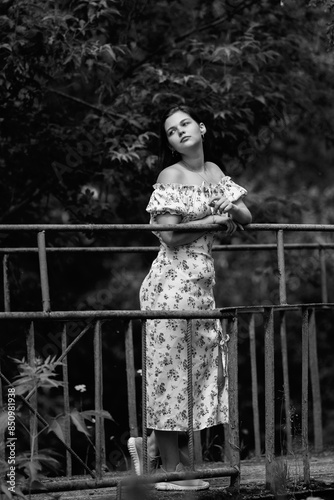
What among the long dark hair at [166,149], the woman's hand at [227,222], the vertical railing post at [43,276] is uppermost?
the long dark hair at [166,149]

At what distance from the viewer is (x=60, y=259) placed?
8.11 m

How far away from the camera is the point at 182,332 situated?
452 centimetres

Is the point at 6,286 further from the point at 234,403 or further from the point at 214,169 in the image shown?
the point at 234,403

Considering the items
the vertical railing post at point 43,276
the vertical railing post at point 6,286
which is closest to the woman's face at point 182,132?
the vertical railing post at point 43,276

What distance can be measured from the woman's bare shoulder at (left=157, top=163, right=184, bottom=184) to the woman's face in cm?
11

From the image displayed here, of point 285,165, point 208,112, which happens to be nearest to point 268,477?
point 208,112

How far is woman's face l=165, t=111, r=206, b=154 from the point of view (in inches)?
186

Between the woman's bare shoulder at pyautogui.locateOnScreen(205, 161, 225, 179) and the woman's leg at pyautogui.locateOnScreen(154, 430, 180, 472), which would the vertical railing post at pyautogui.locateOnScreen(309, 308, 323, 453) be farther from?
the woman's leg at pyautogui.locateOnScreen(154, 430, 180, 472)

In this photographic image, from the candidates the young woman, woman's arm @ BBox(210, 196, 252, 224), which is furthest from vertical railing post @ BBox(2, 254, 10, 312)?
woman's arm @ BBox(210, 196, 252, 224)

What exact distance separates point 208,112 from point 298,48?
4.21ft

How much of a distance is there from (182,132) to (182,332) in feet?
3.02

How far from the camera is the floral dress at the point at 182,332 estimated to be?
4.52m

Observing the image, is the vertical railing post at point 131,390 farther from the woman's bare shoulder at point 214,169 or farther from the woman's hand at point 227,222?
the woman's bare shoulder at point 214,169

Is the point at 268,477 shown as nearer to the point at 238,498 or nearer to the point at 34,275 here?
the point at 238,498
